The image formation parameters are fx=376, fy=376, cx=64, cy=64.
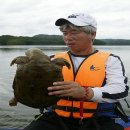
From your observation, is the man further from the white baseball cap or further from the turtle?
the turtle

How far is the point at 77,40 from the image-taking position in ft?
15.9

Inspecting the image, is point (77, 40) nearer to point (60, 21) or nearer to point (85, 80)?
point (60, 21)

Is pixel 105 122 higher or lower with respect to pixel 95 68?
lower

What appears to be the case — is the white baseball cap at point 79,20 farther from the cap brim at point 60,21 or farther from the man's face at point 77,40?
the man's face at point 77,40

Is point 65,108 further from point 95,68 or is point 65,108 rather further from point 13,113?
point 13,113

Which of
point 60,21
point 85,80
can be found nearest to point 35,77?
point 85,80

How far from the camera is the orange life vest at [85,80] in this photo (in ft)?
15.5

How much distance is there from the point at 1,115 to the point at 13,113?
405mm

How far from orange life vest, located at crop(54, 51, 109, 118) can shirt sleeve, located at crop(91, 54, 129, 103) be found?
90 mm

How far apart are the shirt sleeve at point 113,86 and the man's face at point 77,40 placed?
36 cm

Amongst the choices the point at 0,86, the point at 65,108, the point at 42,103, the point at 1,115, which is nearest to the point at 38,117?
the point at 65,108

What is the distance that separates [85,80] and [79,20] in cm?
76

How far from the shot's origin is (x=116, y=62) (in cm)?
484

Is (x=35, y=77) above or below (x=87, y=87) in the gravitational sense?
above
